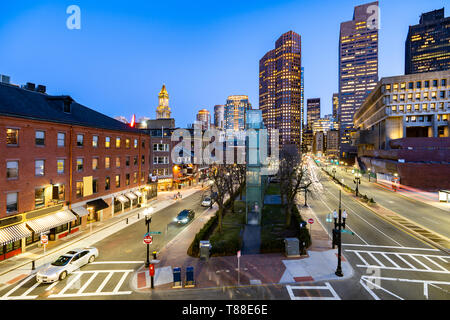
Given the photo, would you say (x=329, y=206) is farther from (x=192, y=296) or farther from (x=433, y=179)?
(x=433, y=179)

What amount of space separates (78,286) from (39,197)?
11.7 metres

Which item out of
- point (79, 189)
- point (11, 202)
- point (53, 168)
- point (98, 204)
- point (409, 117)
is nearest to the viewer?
point (11, 202)

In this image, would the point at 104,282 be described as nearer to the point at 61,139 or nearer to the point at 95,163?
the point at 61,139

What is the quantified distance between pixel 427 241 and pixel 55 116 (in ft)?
131

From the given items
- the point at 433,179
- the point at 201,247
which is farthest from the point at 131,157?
the point at 433,179

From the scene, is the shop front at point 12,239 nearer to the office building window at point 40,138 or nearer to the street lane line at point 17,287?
the street lane line at point 17,287

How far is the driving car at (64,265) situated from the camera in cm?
1419

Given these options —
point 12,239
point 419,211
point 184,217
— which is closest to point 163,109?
point 184,217

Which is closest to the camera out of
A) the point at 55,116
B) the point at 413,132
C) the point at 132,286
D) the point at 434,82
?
the point at 132,286

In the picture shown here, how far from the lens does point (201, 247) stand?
17438 millimetres

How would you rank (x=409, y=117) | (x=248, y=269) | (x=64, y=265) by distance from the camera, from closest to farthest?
(x=64, y=265) → (x=248, y=269) → (x=409, y=117)

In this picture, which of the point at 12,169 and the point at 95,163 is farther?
the point at 95,163

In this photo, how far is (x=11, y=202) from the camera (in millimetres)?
18578

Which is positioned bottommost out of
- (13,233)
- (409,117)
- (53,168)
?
(13,233)
